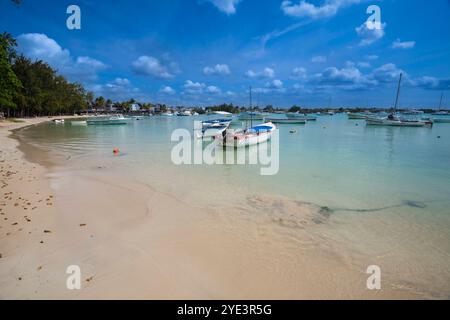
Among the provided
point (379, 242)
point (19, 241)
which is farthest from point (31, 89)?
point (379, 242)

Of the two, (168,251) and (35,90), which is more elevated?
(35,90)

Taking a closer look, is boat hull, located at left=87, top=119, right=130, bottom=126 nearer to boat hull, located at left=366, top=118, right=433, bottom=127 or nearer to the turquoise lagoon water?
the turquoise lagoon water

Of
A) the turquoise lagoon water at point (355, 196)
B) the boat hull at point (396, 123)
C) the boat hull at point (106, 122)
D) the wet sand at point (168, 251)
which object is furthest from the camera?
the boat hull at point (106, 122)

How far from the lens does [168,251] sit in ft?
16.3

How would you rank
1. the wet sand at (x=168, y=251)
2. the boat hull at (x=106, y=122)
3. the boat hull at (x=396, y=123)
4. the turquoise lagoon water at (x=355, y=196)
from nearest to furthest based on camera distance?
the wet sand at (x=168, y=251), the turquoise lagoon water at (x=355, y=196), the boat hull at (x=396, y=123), the boat hull at (x=106, y=122)

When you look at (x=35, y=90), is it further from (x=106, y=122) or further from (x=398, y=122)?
(x=398, y=122)

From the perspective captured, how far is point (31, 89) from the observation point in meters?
66.2

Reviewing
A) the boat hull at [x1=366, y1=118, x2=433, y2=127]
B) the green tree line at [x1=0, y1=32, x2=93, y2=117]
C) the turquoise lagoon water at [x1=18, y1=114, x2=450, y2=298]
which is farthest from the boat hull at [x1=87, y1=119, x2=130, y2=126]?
the boat hull at [x1=366, y1=118, x2=433, y2=127]

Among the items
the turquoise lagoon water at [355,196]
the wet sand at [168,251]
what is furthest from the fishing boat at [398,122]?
the wet sand at [168,251]

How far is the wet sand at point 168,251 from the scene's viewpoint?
12.7 ft

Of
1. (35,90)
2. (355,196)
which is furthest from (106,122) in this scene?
(355,196)

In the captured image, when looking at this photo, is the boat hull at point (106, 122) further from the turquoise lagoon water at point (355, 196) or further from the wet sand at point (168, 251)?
the wet sand at point (168, 251)

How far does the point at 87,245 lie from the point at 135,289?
1.95m
